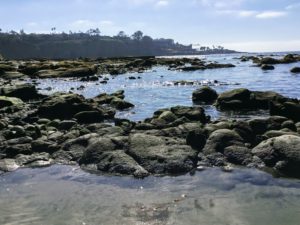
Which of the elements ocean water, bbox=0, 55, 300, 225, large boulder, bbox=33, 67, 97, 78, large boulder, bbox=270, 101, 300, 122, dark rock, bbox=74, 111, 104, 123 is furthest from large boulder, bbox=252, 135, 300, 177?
large boulder, bbox=33, 67, 97, 78

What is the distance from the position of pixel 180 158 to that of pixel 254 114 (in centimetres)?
1321

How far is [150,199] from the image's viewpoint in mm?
11047

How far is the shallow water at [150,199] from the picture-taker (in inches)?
385

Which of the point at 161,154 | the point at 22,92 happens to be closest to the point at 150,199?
the point at 161,154

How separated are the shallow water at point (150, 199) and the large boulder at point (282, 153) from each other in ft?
2.56

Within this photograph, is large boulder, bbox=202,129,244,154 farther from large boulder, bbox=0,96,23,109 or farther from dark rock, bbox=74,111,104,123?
large boulder, bbox=0,96,23,109

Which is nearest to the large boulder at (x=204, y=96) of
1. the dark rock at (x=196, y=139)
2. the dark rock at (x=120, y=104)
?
the dark rock at (x=120, y=104)

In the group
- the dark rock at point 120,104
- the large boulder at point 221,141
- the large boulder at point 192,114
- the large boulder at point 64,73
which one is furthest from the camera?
the large boulder at point 64,73

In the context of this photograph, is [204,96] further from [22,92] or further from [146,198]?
[146,198]

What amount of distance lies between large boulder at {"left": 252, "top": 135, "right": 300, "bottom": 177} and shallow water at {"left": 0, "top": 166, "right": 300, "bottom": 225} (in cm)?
78

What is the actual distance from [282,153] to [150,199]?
4.85 m

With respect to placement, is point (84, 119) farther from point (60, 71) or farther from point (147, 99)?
point (60, 71)

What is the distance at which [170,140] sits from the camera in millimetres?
15617

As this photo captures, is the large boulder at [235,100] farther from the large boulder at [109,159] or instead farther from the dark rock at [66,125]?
the large boulder at [109,159]
